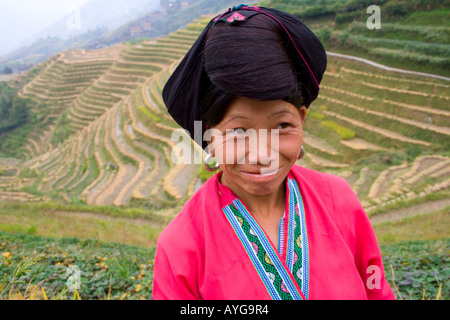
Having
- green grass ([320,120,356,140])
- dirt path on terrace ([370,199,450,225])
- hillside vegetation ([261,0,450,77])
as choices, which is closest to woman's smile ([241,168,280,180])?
dirt path on terrace ([370,199,450,225])

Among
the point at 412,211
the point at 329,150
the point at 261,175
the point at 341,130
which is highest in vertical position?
the point at 261,175

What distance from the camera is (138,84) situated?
98.8 feet

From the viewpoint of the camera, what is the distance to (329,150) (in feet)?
42.2

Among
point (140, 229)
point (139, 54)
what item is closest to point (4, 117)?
point (139, 54)

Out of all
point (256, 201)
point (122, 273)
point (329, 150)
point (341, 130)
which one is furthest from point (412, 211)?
point (256, 201)

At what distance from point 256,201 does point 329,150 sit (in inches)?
496

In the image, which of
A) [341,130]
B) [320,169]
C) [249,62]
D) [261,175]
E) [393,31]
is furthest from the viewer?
[393,31]

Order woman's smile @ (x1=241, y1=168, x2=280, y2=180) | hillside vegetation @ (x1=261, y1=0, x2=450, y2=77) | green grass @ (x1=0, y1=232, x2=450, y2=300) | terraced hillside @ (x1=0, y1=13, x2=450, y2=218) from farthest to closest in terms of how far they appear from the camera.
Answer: hillside vegetation @ (x1=261, y1=0, x2=450, y2=77) → terraced hillside @ (x1=0, y1=13, x2=450, y2=218) → green grass @ (x1=0, y1=232, x2=450, y2=300) → woman's smile @ (x1=241, y1=168, x2=280, y2=180)

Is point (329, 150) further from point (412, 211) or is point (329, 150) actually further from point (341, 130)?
point (412, 211)

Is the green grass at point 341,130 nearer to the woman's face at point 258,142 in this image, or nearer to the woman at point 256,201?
the woman at point 256,201

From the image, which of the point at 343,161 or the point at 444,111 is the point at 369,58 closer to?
the point at 444,111

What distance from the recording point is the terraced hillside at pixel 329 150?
1024 centimetres

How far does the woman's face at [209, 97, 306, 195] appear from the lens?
0.82 metres

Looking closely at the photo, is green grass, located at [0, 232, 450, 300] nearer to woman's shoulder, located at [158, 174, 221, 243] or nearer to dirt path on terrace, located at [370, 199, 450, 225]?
woman's shoulder, located at [158, 174, 221, 243]
